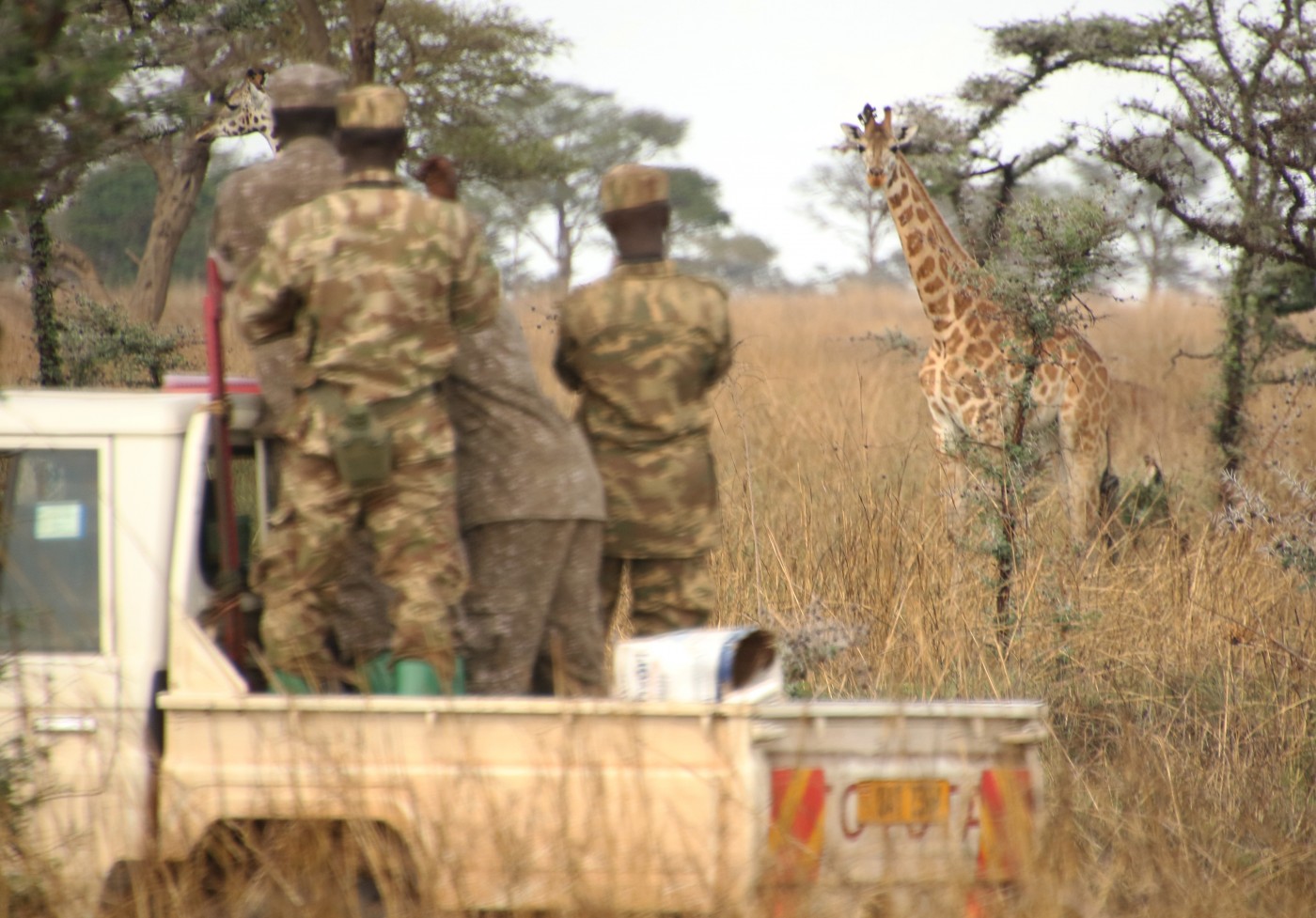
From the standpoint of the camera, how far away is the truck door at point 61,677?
9.51 feet

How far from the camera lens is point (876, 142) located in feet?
26.0

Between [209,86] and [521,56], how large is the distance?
12408 millimetres

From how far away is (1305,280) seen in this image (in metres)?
9.16

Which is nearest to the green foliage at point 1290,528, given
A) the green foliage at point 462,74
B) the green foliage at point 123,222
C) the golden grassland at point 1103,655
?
the golden grassland at point 1103,655

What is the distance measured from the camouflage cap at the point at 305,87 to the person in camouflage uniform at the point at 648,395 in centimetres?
74

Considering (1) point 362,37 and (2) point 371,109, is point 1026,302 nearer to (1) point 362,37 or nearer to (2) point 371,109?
(2) point 371,109

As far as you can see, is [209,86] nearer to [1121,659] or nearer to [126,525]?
[126,525]

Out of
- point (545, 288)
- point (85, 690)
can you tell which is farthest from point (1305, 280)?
point (545, 288)

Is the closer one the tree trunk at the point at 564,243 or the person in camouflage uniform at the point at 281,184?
the person in camouflage uniform at the point at 281,184

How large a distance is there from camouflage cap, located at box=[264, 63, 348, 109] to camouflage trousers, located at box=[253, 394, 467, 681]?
90 cm

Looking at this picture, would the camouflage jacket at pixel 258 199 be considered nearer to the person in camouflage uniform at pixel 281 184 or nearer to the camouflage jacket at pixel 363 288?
the person in camouflage uniform at pixel 281 184

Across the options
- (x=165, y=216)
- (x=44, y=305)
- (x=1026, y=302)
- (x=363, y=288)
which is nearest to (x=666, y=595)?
(x=363, y=288)

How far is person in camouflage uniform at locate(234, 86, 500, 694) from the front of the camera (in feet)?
10.7

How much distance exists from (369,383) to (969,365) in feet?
14.9
